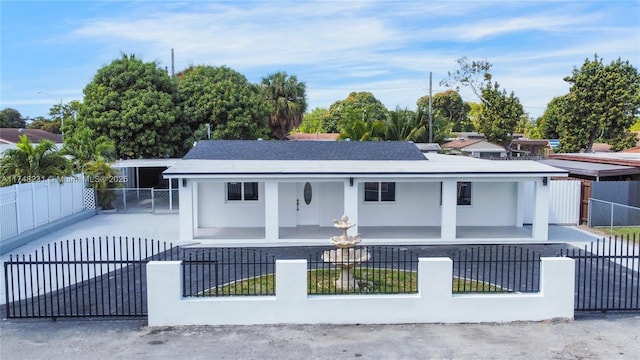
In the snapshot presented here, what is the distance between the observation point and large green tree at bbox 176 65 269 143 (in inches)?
1238

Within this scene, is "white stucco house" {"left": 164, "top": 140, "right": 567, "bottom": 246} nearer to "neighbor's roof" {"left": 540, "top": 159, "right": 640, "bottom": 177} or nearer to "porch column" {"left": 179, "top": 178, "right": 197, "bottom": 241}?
"porch column" {"left": 179, "top": 178, "right": 197, "bottom": 241}

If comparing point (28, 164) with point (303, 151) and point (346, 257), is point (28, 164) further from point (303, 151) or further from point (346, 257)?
point (346, 257)

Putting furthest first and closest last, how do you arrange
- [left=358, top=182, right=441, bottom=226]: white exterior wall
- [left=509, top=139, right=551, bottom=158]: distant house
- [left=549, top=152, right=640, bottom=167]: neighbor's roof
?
[left=509, top=139, right=551, bottom=158]: distant house
[left=549, top=152, right=640, bottom=167]: neighbor's roof
[left=358, top=182, right=441, bottom=226]: white exterior wall

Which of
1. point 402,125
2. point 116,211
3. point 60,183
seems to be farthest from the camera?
point 402,125

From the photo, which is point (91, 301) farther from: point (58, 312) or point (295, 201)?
point (295, 201)

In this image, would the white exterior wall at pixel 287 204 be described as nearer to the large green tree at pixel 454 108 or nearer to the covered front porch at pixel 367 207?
the covered front porch at pixel 367 207

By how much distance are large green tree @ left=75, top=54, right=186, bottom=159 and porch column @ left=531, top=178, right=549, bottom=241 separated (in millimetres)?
20366

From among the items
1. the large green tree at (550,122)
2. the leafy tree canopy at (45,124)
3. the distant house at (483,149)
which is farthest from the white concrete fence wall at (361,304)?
the leafy tree canopy at (45,124)

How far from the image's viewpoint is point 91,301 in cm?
1000

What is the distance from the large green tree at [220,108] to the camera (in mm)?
31453

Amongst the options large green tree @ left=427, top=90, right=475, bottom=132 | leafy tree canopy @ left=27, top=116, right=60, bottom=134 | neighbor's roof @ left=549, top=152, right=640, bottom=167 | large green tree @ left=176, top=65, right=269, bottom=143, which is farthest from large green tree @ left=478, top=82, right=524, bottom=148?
leafy tree canopy @ left=27, top=116, right=60, bottom=134

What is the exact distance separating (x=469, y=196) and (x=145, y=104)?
18901 mm

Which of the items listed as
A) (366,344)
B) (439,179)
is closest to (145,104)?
(439,179)

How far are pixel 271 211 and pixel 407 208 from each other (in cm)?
502
